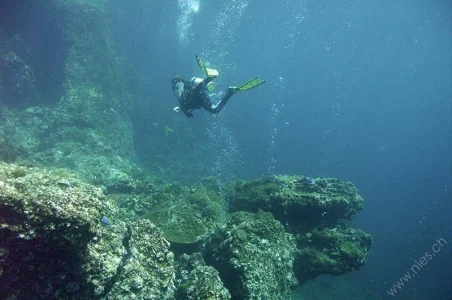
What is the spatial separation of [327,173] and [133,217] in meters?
43.4

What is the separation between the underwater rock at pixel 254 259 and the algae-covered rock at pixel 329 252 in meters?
2.71

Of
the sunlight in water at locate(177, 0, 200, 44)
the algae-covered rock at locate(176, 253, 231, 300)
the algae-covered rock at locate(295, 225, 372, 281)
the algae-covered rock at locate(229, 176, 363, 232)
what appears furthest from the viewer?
the sunlight in water at locate(177, 0, 200, 44)

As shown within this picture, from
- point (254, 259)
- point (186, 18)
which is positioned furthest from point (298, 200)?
point (186, 18)

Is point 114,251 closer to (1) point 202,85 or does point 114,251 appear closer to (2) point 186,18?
(1) point 202,85

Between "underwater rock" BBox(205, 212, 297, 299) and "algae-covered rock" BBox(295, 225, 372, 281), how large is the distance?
8.90 ft

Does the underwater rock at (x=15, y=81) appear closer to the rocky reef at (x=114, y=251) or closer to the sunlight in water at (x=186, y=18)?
the rocky reef at (x=114, y=251)

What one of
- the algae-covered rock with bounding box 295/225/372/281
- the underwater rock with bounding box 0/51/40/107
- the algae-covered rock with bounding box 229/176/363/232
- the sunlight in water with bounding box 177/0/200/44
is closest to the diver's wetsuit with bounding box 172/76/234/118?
the algae-covered rock with bounding box 229/176/363/232

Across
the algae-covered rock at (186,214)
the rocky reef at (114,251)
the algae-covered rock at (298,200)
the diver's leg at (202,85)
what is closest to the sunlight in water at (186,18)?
the diver's leg at (202,85)

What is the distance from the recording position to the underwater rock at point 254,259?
5456 mm

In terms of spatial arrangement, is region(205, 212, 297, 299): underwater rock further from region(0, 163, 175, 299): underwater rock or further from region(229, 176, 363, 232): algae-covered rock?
region(229, 176, 363, 232): algae-covered rock

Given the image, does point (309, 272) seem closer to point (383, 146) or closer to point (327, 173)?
point (327, 173)

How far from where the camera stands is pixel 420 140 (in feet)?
537

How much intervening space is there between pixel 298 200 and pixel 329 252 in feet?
6.64

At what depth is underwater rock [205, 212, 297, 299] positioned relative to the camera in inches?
215
